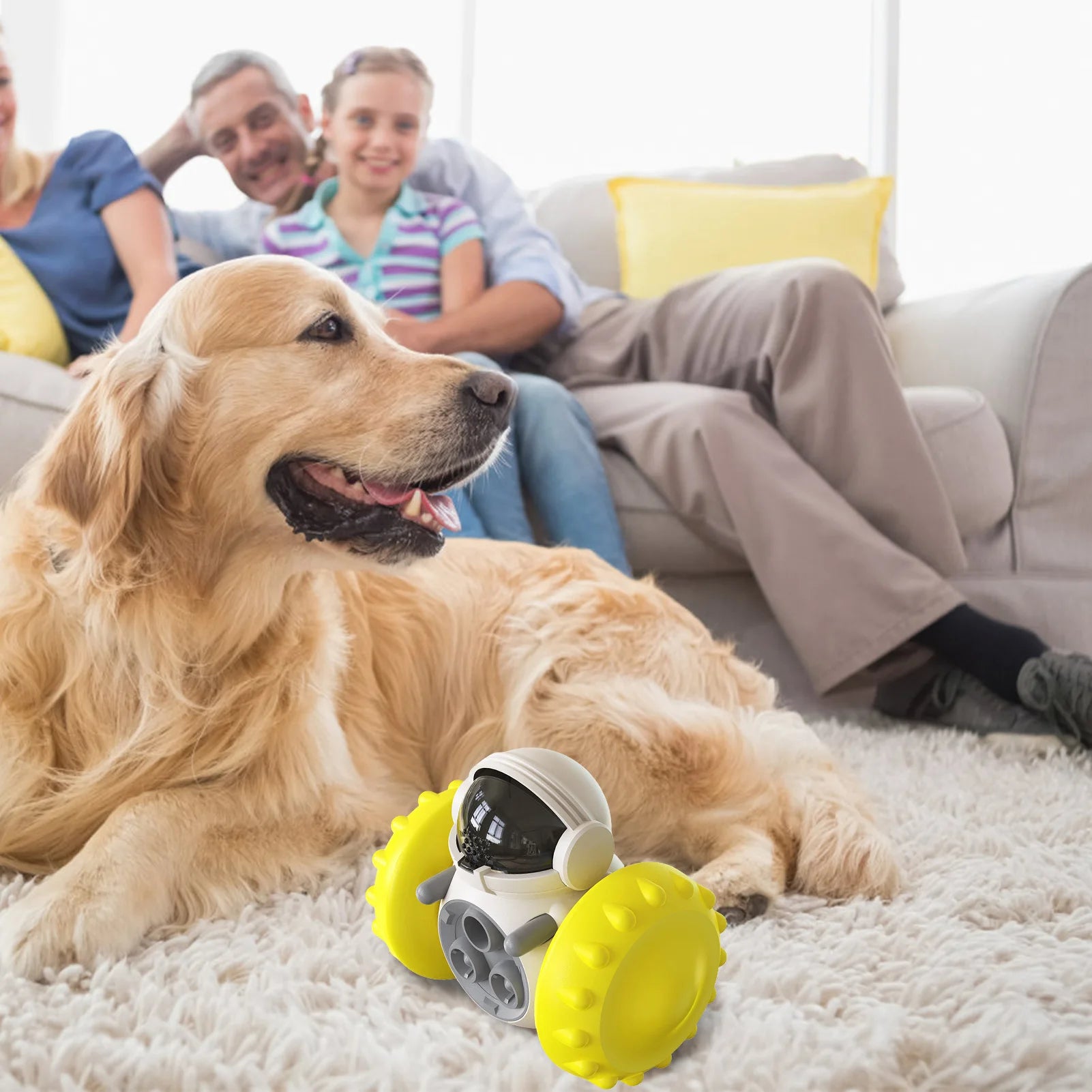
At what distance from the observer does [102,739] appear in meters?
1.09

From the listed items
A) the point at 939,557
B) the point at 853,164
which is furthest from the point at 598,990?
the point at 853,164

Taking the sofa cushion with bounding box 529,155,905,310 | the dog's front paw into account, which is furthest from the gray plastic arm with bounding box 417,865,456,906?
the sofa cushion with bounding box 529,155,905,310

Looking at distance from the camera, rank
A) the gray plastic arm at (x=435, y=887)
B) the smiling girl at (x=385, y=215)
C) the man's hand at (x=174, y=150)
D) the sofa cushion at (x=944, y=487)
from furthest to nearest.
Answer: the man's hand at (x=174, y=150) → the smiling girl at (x=385, y=215) → the sofa cushion at (x=944, y=487) → the gray plastic arm at (x=435, y=887)

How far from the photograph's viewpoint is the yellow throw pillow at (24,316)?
198cm

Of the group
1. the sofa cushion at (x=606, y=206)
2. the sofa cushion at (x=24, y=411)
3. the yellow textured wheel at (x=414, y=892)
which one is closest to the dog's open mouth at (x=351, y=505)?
the yellow textured wheel at (x=414, y=892)

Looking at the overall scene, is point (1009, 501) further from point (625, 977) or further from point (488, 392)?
point (625, 977)

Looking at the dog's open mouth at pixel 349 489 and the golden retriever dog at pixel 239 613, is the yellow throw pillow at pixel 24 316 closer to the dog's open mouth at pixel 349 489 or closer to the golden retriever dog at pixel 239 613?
the golden retriever dog at pixel 239 613

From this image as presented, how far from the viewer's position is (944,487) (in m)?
2.08

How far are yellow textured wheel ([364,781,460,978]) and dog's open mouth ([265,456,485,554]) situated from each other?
34cm

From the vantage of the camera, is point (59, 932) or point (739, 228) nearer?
point (59, 932)

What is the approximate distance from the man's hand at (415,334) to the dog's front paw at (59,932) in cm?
150

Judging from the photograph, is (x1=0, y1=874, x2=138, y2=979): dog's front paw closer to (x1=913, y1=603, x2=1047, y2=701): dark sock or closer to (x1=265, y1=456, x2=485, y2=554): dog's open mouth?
(x1=265, y1=456, x2=485, y2=554): dog's open mouth

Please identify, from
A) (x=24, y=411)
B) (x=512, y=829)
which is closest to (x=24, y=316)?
(x=24, y=411)

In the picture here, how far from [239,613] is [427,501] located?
0.25m
